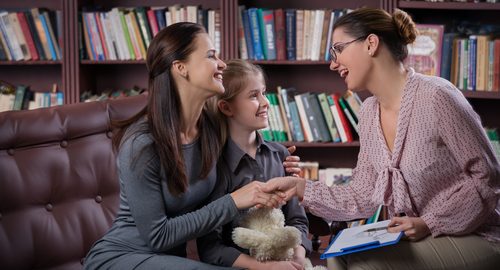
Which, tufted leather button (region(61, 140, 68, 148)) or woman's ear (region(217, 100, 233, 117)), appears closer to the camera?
woman's ear (region(217, 100, 233, 117))

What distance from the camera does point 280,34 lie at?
146 inches

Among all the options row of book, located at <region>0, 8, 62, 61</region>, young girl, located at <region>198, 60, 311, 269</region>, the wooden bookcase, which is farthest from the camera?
row of book, located at <region>0, 8, 62, 61</region>

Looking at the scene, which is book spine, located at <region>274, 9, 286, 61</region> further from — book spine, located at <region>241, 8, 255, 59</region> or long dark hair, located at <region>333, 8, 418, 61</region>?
long dark hair, located at <region>333, 8, 418, 61</region>

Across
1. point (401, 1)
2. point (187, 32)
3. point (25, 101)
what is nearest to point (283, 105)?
point (401, 1)

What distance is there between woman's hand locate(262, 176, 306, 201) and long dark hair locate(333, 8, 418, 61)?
1.52 ft

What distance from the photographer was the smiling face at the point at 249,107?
2.22 meters

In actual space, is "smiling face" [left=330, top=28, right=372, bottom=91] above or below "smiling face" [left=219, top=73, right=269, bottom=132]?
above

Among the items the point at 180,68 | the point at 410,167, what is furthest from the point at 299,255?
the point at 180,68

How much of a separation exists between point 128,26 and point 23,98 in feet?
2.28

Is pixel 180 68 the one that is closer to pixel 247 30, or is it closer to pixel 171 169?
pixel 171 169

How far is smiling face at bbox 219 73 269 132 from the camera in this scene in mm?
2225

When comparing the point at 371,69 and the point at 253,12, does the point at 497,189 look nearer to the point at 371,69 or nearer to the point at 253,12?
the point at 371,69

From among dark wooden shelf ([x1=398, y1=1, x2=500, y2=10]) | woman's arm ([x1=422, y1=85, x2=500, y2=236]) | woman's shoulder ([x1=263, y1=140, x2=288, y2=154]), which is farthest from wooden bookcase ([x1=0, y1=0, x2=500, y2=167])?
woman's arm ([x1=422, y1=85, x2=500, y2=236])

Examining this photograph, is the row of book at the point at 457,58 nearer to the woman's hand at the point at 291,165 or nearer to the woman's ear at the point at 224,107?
the woman's hand at the point at 291,165
